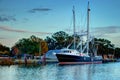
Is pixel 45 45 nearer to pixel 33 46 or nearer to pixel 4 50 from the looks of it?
pixel 33 46

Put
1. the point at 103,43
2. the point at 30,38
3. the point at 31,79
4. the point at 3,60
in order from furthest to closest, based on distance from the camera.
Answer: the point at 103,43, the point at 30,38, the point at 3,60, the point at 31,79

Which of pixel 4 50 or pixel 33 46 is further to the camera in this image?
pixel 4 50

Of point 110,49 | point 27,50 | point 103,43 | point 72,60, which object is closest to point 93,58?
point 72,60

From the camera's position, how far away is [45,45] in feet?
352

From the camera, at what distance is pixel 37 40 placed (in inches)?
4235

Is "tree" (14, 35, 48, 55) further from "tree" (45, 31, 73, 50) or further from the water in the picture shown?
the water

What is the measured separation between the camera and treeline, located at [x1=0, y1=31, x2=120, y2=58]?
102 metres

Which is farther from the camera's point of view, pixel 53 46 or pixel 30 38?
pixel 53 46

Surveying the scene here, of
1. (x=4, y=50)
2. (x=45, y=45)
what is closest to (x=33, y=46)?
(x=45, y=45)

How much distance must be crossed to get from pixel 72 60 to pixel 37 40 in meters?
28.6

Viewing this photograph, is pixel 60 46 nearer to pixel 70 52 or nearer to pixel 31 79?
pixel 70 52

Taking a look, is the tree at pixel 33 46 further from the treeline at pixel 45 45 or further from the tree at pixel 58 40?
the tree at pixel 58 40

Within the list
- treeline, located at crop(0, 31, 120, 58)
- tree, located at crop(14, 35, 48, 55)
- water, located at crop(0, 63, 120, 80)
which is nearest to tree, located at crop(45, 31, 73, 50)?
treeline, located at crop(0, 31, 120, 58)

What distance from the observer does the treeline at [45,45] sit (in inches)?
4006
